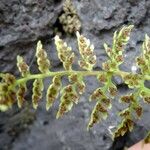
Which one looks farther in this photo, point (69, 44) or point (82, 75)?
point (69, 44)

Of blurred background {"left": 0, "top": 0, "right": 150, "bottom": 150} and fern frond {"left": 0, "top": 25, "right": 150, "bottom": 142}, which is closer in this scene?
fern frond {"left": 0, "top": 25, "right": 150, "bottom": 142}

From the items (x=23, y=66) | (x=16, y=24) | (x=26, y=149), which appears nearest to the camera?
(x=23, y=66)

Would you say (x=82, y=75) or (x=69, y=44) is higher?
(x=82, y=75)

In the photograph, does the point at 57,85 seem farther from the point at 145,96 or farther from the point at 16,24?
the point at 16,24

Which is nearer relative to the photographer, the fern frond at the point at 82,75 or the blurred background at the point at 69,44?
the fern frond at the point at 82,75

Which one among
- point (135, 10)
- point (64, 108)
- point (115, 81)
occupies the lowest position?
point (115, 81)

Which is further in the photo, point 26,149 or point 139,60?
point 26,149

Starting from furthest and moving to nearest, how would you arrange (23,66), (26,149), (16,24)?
(26,149) < (16,24) < (23,66)

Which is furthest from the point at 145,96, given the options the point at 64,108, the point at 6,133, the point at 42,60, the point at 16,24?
the point at 6,133
